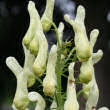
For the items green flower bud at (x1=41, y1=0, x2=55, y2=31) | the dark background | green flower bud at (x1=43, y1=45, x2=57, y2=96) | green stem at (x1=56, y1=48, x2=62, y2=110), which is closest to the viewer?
green flower bud at (x1=43, y1=45, x2=57, y2=96)

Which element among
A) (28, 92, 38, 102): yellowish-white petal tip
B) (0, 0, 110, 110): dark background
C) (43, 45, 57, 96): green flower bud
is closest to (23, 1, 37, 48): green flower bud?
(43, 45, 57, 96): green flower bud

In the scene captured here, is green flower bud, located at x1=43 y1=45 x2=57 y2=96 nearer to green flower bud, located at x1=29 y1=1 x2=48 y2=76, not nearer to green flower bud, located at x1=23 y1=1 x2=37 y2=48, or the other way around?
green flower bud, located at x1=29 y1=1 x2=48 y2=76

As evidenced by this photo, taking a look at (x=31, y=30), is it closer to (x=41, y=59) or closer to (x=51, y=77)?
(x=41, y=59)

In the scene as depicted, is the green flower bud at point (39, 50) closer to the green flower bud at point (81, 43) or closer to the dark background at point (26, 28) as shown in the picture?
the green flower bud at point (81, 43)

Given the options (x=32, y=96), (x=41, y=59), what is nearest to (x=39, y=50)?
(x=41, y=59)

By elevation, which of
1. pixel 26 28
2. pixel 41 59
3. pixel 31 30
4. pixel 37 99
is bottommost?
pixel 26 28

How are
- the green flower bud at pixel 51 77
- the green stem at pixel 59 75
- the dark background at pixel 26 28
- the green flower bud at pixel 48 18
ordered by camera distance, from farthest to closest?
the dark background at pixel 26 28 < the green flower bud at pixel 48 18 < the green stem at pixel 59 75 < the green flower bud at pixel 51 77

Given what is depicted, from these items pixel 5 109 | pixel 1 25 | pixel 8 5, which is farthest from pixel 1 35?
pixel 5 109

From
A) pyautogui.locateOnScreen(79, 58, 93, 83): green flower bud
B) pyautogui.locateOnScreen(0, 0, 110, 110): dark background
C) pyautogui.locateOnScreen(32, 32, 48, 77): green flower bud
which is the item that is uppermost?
pyautogui.locateOnScreen(32, 32, 48, 77): green flower bud

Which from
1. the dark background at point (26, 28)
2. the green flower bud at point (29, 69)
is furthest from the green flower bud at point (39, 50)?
the dark background at point (26, 28)
